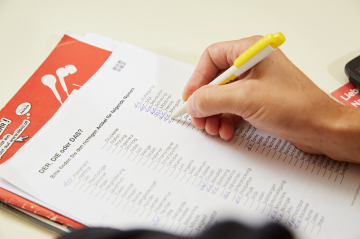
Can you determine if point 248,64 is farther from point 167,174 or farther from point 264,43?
point 167,174

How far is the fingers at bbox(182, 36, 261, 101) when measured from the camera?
46 centimetres

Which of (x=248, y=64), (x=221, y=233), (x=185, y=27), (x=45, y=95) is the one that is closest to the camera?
(x=221, y=233)

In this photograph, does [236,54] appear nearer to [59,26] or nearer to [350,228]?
[350,228]

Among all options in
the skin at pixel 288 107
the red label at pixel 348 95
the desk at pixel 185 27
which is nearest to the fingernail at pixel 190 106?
the skin at pixel 288 107

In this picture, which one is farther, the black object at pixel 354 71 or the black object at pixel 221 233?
the black object at pixel 354 71

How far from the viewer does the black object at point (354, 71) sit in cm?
51

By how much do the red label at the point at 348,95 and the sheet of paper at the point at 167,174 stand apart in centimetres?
14

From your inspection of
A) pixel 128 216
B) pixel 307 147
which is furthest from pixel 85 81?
pixel 307 147

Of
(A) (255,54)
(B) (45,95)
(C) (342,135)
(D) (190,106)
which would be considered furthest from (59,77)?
(C) (342,135)

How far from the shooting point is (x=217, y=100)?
0.40m

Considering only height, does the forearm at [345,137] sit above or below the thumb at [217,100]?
above

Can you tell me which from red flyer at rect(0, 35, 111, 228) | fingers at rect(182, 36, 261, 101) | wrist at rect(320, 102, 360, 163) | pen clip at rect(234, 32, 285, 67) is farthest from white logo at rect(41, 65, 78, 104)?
wrist at rect(320, 102, 360, 163)

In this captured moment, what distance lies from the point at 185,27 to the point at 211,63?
0.62ft

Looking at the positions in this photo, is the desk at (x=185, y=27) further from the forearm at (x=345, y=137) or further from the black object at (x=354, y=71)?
the forearm at (x=345, y=137)
